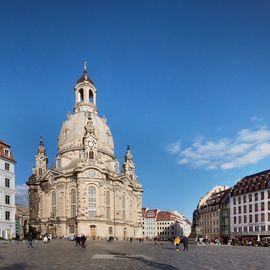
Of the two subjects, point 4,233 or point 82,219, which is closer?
point 4,233

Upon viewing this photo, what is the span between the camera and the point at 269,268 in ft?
69.2

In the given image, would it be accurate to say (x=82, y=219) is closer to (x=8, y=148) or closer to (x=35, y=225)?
(x=35, y=225)

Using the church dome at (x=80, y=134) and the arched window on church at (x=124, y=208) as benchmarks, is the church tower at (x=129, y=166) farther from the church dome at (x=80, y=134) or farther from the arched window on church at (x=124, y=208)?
the arched window on church at (x=124, y=208)

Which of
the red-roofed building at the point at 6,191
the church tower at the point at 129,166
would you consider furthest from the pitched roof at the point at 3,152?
the church tower at the point at 129,166

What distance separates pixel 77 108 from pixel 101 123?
10.6 metres

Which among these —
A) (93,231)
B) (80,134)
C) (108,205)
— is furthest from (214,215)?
(80,134)

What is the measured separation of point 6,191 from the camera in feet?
215

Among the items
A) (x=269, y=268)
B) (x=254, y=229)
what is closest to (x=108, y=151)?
(x=254, y=229)

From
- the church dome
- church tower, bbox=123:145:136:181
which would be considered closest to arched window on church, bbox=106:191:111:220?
the church dome

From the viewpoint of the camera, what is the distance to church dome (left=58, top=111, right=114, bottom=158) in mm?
117062

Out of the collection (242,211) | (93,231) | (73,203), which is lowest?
(93,231)

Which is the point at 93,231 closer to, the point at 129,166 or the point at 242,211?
the point at 242,211

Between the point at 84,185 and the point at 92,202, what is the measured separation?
15.7 ft

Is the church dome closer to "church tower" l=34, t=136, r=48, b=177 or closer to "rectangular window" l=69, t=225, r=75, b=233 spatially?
"church tower" l=34, t=136, r=48, b=177
